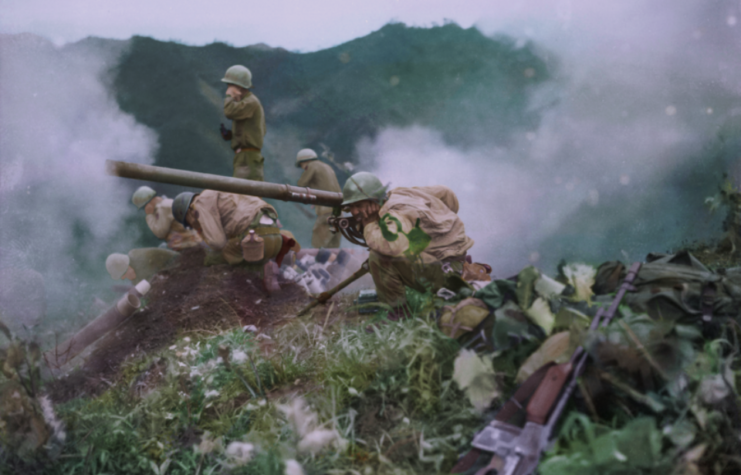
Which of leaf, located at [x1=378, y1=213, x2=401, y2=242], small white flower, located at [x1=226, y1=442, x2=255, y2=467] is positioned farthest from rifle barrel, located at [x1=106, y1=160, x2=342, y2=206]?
small white flower, located at [x1=226, y1=442, x2=255, y2=467]

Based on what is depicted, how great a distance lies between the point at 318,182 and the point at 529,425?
14.7 ft

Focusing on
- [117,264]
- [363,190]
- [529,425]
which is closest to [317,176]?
[117,264]

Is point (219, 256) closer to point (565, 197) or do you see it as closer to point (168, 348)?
point (168, 348)

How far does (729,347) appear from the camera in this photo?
1.63 m

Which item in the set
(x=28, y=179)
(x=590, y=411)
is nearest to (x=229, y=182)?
(x=28, y=179)

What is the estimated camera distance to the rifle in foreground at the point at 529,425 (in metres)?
1.35

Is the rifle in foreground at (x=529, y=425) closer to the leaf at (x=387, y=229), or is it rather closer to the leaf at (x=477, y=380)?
the leaf at (x=477, y=380)

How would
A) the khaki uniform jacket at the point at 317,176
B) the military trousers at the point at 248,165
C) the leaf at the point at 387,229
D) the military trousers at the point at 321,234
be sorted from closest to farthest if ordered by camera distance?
the leaf at the point at 387,229 < the military trousers at the point at 248,165 < the khaki uniform jacket at the point at 317,176 < the military trousers at the point at 321,234

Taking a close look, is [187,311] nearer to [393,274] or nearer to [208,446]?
[393,274]

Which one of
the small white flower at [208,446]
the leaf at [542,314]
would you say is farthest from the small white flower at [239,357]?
the leaf at [542,314]

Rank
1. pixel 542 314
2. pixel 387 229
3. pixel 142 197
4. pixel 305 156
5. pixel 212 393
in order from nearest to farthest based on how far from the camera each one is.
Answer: pixel 542 314
pixel 212 393
pixel 387 229
pixel 142 197
pixel 305 156

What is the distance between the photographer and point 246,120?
512cm

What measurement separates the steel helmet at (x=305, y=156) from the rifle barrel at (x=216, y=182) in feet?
7.72

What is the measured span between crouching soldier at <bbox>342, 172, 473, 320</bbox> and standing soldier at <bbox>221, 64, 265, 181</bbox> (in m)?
2.45
